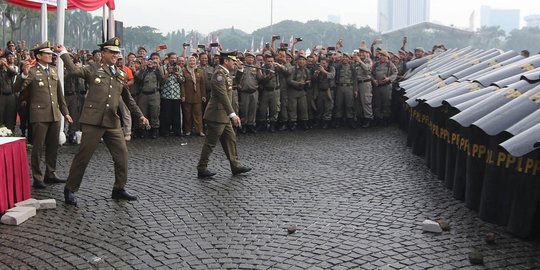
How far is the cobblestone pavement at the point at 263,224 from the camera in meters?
4.86

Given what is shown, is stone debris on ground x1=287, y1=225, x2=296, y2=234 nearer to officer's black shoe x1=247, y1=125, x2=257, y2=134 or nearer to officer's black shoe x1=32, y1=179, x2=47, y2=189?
officer's black shoe x1=32, y1=179, x2=47, y2=189

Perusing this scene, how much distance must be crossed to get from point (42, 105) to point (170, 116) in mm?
5540

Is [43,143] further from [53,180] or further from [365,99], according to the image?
[365,99]

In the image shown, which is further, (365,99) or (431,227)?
(365,99)

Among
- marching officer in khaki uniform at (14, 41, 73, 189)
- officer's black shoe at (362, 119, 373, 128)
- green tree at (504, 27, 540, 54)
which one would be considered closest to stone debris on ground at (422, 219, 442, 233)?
marching officer in khaki uniform at (14, 41, 73, 189)

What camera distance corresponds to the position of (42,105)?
7781mm

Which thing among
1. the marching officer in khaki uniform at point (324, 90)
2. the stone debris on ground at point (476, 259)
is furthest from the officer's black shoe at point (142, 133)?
the stone debris on ground at point (476, 259)

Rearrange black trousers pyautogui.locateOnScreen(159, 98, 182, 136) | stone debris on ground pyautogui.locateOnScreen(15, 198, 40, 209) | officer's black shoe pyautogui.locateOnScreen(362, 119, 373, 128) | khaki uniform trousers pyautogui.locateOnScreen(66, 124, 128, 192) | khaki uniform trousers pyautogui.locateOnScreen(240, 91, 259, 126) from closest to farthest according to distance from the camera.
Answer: stone debris on ground pyautogui.locateOnScreen(15, 198, 40, 209)
khaki uniform trousers pyautogui.locateOnScreen(66, 124, 128, 192)
black trousers pyautogui.locateOnScreen(159, 98, 182, 136)
khaki uniform trousers pyautogui.locateOnScreen(240, 91, 259, 126)
officer's black shoe pyautogui.locateOnScreen(362, 119, 373, 128)

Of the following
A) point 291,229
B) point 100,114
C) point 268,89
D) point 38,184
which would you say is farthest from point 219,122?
point 268,89

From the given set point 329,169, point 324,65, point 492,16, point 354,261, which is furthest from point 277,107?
point 492,16

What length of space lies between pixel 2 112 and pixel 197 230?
778 centimetres

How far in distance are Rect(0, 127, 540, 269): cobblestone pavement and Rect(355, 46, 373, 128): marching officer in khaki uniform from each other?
4880 mm

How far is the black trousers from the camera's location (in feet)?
43.2

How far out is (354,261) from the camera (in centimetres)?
480
